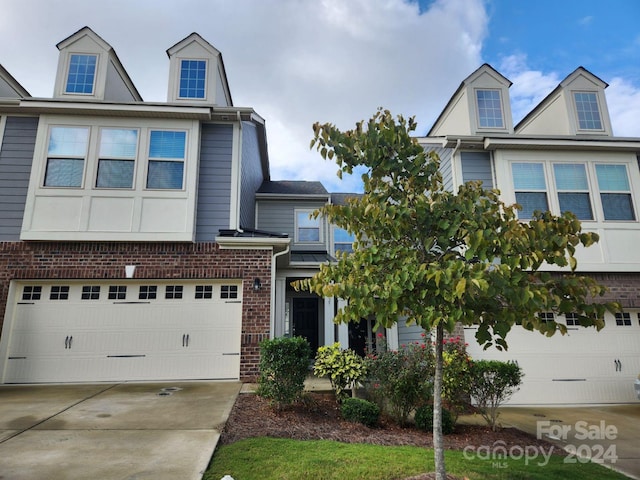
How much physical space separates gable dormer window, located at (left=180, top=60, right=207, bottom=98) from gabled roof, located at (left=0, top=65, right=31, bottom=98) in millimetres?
4503

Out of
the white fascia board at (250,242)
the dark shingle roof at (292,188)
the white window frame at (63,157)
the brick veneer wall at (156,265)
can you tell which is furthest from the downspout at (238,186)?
the dark shingle roof at (292,188)

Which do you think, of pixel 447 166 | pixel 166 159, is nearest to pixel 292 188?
pixel 166 159

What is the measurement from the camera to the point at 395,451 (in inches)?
165

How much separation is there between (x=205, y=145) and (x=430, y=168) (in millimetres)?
6643

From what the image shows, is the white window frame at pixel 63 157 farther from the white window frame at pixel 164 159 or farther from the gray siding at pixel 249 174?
the gray siding at pixel 249 174

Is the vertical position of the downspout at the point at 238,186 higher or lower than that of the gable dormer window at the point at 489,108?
lower

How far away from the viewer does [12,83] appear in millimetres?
9703

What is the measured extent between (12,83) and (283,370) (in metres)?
10.4

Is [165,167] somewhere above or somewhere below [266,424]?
above

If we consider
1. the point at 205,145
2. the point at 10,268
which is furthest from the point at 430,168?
the point at 10,268

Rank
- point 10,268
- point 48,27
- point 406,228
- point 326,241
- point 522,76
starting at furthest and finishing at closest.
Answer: point 326,241 < point 522,76 < point 48,27 < point 10,268 < point 406,228

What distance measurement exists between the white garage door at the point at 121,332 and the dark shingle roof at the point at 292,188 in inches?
224

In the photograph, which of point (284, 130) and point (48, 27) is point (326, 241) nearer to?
point (284, 130)

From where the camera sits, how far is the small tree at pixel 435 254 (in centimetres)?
279
